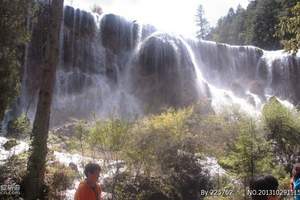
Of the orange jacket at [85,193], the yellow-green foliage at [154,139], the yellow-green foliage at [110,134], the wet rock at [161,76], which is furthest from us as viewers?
the wet rock at [161,76]

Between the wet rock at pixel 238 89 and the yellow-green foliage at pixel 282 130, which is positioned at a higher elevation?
the wet rock at pixel 238 89

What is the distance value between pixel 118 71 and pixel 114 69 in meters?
0.36

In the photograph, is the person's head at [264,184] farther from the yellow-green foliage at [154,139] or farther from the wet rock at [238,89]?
the wet rock at [238,89]

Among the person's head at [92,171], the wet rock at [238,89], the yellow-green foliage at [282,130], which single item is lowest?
the yellow-green foliage at [282,130]

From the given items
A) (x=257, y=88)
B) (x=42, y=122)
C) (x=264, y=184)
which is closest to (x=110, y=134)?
(x=42, y=122)

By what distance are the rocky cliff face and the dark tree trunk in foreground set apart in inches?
598

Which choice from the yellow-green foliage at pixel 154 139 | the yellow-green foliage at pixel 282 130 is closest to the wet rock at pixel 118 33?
the yellow-green foliage at pixel 282 130

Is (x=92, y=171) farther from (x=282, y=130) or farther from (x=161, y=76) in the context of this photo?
(x=161, y=76)

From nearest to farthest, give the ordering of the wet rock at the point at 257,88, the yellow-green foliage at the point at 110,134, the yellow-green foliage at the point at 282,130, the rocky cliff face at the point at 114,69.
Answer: the yellow-green foliage at the point at 110,134
the yellow-green foliage at the point at 282,130
the rocky cliff face at the point at 114,69
the wet rock at the point at 257,88

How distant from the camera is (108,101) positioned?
29.4 m

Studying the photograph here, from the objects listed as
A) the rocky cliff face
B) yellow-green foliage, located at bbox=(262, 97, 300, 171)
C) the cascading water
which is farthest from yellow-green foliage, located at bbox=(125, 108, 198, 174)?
the rocky cliff face

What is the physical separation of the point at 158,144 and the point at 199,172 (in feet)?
7.06

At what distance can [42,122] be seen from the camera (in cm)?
1049

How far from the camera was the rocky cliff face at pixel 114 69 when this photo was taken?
2754 centimetres
